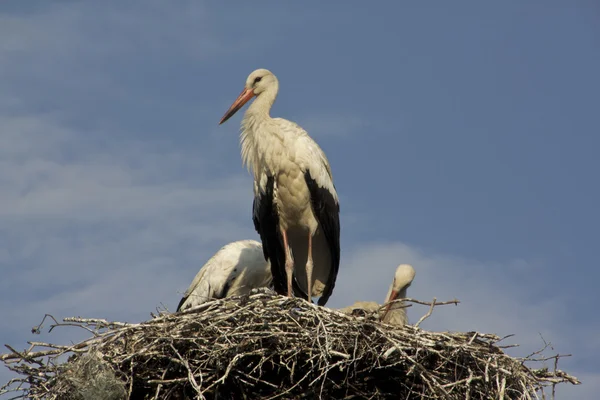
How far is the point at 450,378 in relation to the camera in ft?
23.4

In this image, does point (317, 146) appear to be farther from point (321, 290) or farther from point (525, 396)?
point (525, 396)

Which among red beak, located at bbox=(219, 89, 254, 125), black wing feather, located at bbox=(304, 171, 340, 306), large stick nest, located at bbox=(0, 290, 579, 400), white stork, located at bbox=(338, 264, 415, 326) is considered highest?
red beak, located at bbox=(219, 89, 254, 125)

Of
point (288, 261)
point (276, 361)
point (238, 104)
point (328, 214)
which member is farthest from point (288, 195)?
point (276, 361)

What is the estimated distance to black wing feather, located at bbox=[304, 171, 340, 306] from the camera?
8750 millimetres

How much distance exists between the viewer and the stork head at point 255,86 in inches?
367

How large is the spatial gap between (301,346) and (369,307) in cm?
175

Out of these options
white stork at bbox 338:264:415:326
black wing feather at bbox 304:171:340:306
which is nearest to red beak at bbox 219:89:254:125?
black wing feather at bbox 304:171:340:306

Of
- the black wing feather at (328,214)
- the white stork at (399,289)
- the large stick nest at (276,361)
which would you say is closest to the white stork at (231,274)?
the black wing feather at (328,214)

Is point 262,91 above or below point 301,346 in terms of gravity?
above

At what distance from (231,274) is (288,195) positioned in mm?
A: 1111

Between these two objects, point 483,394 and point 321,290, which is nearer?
point 483,394

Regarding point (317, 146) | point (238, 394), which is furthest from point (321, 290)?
point (238, 394)

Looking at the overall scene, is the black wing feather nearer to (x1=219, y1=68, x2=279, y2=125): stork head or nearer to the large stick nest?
(x1=219, y1=68, x2=279, y2=125): stork head

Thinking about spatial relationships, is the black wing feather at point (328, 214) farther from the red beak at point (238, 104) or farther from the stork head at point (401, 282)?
the red beak at point (238, 104)
